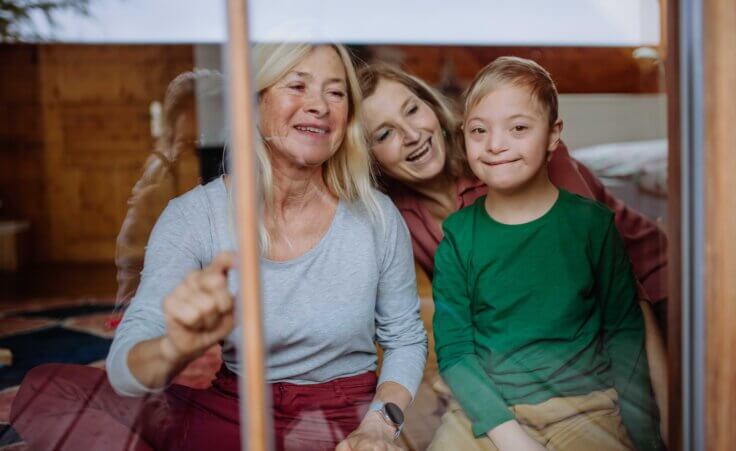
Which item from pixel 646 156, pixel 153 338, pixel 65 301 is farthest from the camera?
pixel 65 301

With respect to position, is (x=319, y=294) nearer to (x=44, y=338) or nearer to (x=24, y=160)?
(x=44, y=338)

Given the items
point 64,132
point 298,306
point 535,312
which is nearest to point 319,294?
point 298,306

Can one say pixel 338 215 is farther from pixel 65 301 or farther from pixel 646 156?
pixel 65 301

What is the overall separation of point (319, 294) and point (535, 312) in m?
0.35

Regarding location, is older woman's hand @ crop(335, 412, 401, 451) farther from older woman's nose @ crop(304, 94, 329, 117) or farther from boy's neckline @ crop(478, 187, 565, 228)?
older woman's nose @ crop(304, 94, 329, 117)

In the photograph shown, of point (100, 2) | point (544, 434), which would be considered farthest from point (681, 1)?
point (100, 2)

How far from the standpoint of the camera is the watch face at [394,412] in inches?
42.0

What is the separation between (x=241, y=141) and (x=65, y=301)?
2956 millimetres

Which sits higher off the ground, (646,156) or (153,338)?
(646,156)

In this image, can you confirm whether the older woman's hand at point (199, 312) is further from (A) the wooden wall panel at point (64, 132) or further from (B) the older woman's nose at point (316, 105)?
(A) the wooden wall panel at point (64, 132)

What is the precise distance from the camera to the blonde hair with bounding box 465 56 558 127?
1.09 metres

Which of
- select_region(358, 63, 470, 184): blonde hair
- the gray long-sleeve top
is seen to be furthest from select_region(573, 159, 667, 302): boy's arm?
the gray long-sleeve top

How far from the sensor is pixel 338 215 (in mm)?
1154

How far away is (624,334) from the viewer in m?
1.09
